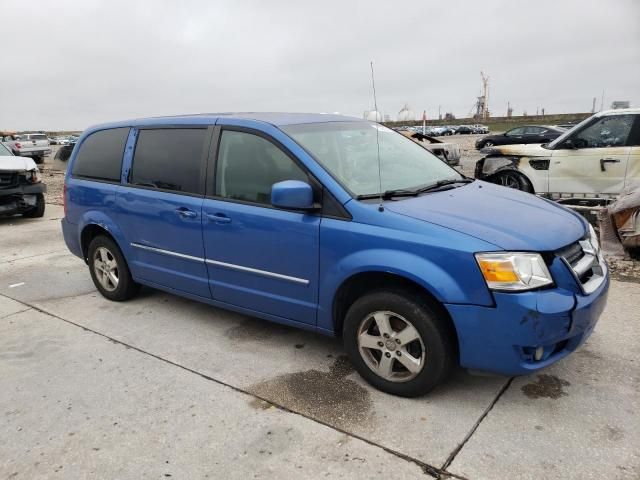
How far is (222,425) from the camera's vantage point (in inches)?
114

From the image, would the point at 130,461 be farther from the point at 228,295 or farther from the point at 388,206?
the point at 388,206

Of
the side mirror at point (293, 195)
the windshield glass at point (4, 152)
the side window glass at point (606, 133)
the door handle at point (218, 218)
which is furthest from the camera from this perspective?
the windshield glass at point (4, 152)

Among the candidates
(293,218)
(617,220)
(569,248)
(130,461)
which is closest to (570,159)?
(617,220)

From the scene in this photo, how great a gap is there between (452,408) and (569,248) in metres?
1.12

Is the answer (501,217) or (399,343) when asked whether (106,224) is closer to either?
(399,343)

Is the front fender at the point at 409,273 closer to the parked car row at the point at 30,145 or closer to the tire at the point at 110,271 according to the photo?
the tire at the point at 110,271

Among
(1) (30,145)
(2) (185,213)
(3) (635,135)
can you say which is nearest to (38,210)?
(2) (185,213)

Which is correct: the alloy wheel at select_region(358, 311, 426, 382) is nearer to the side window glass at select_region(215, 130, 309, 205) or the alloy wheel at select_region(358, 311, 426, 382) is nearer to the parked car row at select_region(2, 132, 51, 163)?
the side window glass at select_region(215, 130, 309, 205)

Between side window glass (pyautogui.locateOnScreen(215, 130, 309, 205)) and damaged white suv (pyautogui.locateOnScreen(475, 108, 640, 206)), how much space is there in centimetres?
566

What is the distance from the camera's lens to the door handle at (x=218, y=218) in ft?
12.1

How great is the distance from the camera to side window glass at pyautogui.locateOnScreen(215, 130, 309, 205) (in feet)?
11.5

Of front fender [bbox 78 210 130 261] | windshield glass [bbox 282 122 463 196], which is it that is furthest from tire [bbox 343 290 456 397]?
front fender [bbox 78 210 130 261]

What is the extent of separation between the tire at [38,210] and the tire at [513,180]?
808 cm

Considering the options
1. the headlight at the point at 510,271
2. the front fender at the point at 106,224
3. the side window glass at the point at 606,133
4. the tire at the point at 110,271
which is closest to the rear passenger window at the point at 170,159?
the front fender at the point at 106,224
